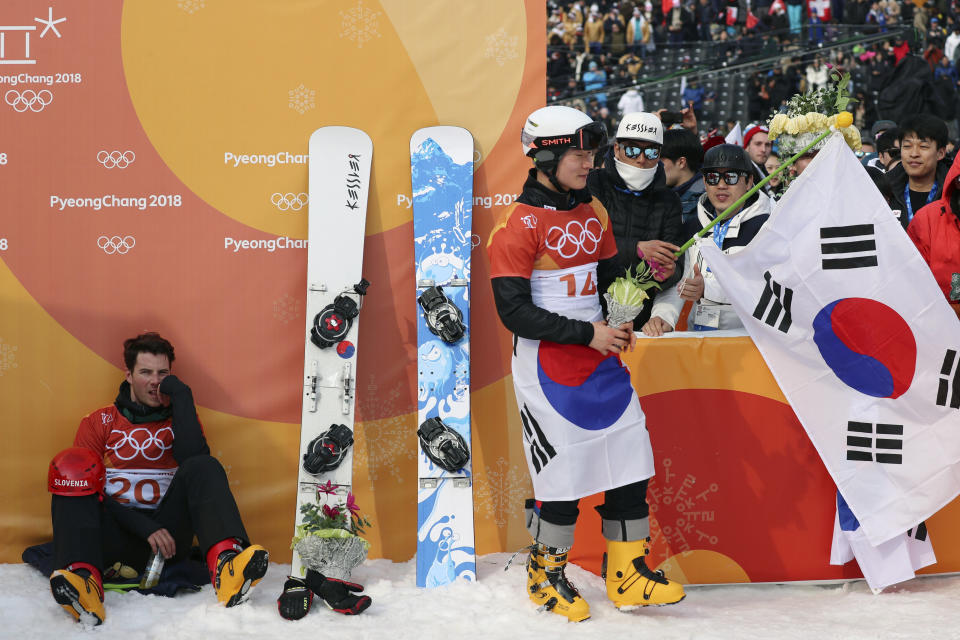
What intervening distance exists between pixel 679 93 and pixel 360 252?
7.69 m

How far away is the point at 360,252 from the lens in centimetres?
396

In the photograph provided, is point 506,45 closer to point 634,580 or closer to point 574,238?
point 574,238

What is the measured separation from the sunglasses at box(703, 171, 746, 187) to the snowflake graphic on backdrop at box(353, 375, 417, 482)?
61.2 inches

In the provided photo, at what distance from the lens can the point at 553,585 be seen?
3.34 m

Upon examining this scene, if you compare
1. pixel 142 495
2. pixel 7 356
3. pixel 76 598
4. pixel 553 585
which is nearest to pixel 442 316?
pixel 553 585

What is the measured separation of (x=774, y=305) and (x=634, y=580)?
3.74ft

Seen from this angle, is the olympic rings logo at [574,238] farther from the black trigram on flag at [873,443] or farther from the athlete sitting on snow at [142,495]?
the athlete sitting on snow at [142,495]

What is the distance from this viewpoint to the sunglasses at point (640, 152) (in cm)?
365

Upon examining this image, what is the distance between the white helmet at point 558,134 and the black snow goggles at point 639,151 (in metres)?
0.42

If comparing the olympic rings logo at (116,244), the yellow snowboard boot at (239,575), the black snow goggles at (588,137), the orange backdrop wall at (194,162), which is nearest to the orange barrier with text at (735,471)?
the black snow goggles at (588,137)

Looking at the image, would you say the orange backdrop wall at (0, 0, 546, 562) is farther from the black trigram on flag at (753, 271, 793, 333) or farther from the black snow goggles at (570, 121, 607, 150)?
the black trigram on flag at (753, 271, 793, 333)

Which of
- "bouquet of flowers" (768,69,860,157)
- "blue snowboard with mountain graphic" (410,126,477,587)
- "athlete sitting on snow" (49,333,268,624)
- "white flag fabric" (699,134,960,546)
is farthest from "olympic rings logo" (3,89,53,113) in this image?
"bouquet of flowers" (768,69,860,157)

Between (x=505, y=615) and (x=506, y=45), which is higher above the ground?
(x=506, y=45)

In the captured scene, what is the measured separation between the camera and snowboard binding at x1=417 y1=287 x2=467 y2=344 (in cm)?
389
